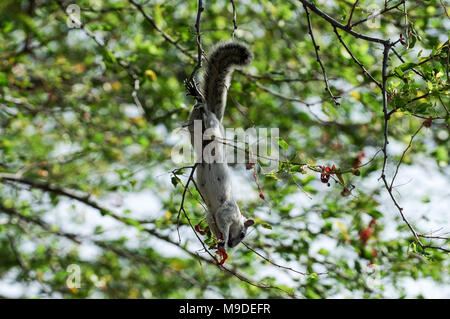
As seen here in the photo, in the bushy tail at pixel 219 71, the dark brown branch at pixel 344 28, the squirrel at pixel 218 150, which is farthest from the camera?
the bushy tail at pixel 219 71

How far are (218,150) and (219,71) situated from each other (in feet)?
2.00

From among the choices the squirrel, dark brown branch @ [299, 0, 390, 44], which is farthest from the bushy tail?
dark brown branch @ [299, 0, 390, 44]

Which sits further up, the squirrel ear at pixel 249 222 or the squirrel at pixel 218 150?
the squirrel at pixel 218 150

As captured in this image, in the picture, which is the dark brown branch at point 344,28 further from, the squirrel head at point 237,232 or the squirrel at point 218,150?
the squirrel head at point 237,232

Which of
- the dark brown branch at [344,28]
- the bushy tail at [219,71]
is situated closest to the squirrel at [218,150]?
the bushy tail at [219,71]

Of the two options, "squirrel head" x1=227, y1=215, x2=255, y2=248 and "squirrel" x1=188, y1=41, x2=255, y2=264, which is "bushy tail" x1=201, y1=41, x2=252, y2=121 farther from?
"squirrel head" x1=227, y1=215, x2=255, y2=248

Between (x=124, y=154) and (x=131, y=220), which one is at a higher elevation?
(x=124, y=154)

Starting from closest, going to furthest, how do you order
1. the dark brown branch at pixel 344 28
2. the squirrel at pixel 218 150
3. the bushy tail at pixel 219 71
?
the dark brown branch at pixel 344 28
the squirrel at pixel 218 150
the bushy tail at pixel 219 71

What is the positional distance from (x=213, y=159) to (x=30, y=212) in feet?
10.8

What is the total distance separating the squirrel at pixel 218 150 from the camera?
9.87 feet

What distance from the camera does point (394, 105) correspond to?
237 cm

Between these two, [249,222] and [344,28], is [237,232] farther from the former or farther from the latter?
[344,28]

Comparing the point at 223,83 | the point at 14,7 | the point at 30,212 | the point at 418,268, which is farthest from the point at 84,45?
the point at 418,268

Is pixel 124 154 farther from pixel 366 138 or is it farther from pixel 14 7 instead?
pixel 366 138
